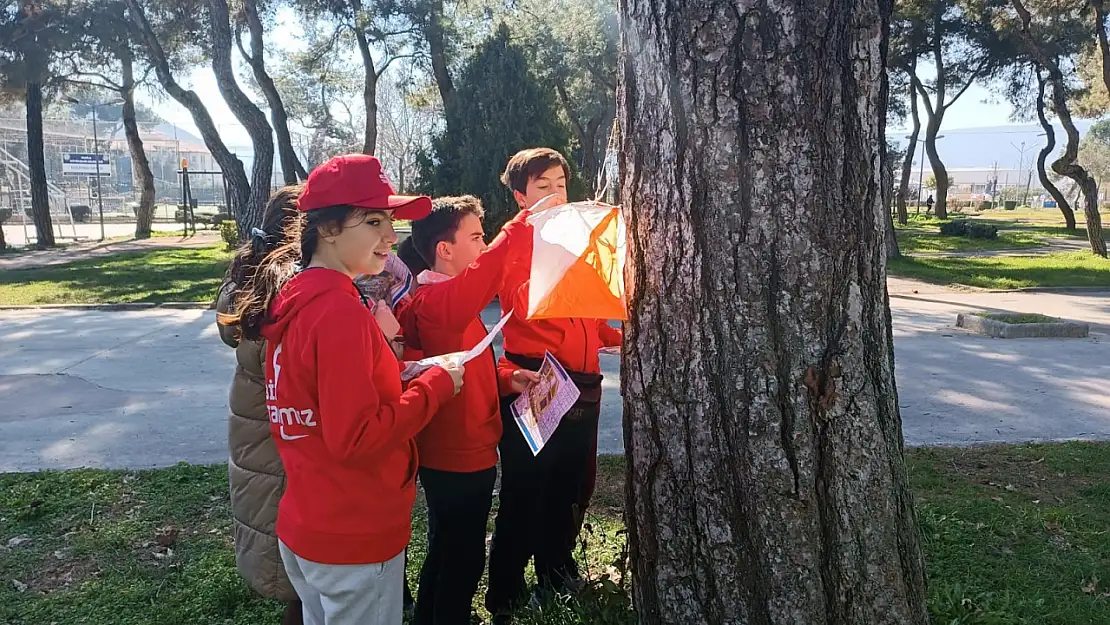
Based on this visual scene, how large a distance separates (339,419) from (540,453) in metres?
0.97

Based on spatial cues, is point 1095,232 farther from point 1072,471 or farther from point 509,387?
point 509,387

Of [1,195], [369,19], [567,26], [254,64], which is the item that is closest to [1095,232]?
[567,26]

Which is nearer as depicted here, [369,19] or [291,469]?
[291,469]

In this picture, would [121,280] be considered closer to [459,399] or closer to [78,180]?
[459,399]

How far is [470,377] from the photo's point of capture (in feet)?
8.13

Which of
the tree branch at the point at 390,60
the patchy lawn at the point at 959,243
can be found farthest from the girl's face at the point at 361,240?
the tree branch at the point at 390,60

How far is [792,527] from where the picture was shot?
2014mm

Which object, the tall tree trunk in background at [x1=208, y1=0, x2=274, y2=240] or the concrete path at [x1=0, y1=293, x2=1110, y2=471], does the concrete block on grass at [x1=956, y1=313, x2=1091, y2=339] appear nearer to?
the concrete path at [x1=0, y1=293, x2=1110, y2=471]

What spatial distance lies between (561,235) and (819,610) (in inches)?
45.5

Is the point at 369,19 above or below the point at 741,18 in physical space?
above

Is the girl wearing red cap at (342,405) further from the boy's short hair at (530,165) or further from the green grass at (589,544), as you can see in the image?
the boy's short hair at (530,165)

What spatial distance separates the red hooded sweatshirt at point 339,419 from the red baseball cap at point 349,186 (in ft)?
0.56

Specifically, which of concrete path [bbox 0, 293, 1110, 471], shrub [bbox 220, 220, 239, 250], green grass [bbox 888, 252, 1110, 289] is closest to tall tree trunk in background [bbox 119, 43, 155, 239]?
shrub [bbox 220, 220, 239, 250]

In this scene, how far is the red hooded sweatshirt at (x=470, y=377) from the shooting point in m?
2.44
